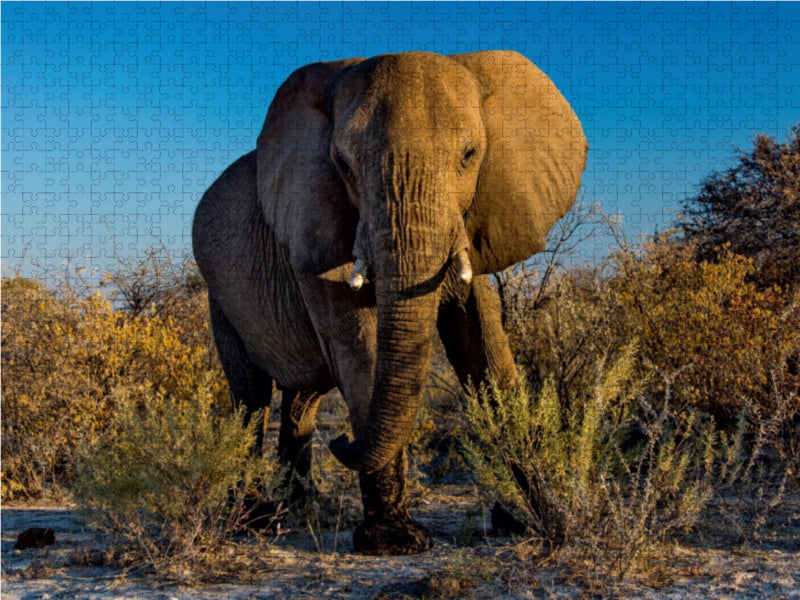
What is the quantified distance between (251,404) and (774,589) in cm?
442

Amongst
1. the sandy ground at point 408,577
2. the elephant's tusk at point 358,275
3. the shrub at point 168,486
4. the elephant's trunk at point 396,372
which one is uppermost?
the elephant's tusk at point 358,275

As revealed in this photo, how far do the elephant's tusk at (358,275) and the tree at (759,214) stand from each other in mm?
6644

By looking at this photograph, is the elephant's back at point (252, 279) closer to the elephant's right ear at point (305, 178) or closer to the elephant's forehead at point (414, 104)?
the elephant's right ear at point (305, 178)

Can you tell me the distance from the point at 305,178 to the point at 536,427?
6.83ft

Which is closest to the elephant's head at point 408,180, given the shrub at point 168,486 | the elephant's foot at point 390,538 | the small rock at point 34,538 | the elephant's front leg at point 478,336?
the elephant's front leg at point 478,336

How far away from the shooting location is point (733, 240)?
1096cm

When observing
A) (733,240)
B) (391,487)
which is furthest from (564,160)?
(733,240)

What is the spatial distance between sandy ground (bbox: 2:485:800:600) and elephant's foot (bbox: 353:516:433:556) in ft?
0.29

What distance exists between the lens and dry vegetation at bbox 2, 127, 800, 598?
4.78 metres

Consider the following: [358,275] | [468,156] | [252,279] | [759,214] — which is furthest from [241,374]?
[759,214]

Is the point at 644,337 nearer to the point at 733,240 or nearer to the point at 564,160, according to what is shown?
the point at 564,160

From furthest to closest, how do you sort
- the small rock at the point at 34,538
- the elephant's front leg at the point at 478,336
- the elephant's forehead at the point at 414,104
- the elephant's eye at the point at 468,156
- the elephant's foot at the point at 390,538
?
the small rock at the point at 34,538 < the elephant's front leg at the point at 478,336 < the elephant's foot at the point at 390,538 < the elephant's eye at the point at 468,156 < the elephant's forehead at the point at 414,104

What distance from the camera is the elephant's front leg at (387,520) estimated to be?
530cm

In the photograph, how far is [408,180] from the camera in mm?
4609
